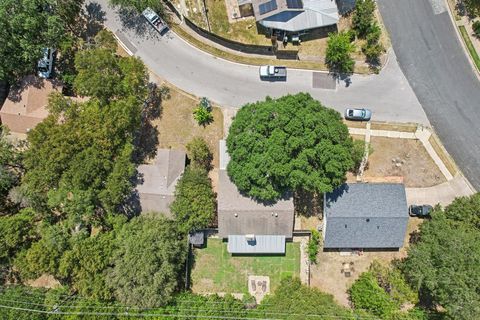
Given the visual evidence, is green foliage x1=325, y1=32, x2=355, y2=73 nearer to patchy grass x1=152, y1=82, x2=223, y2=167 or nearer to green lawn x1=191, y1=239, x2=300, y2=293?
patchy grass x1=152, y1=82, x2=223, y2=167

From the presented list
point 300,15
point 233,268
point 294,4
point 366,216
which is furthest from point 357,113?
point 233,268

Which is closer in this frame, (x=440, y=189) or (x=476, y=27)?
(x=440, y=189)

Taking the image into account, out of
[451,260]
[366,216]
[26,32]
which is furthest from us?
[366,216]

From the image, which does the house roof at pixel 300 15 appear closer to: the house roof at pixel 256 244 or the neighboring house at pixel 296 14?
the neighboring house at pixel 296 14

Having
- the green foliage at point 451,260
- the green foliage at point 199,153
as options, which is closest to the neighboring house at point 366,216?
the green foliage at point 451,260

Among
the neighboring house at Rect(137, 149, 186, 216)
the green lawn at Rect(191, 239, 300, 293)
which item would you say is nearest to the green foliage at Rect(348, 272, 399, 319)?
the green lawn at Rect(191, 239, 300, 293)

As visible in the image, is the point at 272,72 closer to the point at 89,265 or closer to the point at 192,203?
the point at 192,203
